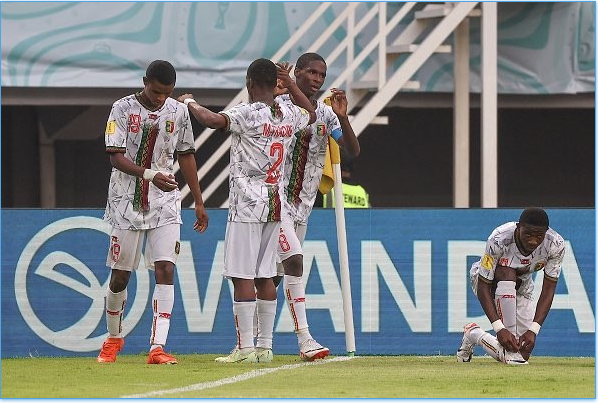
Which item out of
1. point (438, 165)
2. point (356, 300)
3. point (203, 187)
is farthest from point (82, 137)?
point (356, 300)

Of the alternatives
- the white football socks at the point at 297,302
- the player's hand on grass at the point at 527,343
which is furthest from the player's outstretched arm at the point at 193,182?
the player's hand on grass at the point at 527,343

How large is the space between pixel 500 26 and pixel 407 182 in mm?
3389

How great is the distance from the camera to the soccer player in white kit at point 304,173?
33.0 feet

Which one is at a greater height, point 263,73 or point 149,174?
point 263,73

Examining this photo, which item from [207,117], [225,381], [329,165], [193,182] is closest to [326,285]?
[329,165]

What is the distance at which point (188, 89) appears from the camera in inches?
665

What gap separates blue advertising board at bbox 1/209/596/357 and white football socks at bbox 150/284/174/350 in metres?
1.94

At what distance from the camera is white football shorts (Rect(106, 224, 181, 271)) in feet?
31.9

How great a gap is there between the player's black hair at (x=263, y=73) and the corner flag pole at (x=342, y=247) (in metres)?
1.51

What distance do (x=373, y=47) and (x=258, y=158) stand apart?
6.16 metres

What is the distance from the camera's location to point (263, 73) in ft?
31.1

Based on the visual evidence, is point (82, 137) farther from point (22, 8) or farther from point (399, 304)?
point (399, 304)

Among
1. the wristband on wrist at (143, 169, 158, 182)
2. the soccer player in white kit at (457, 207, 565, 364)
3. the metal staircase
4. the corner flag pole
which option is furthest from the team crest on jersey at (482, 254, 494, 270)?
the metal staircase

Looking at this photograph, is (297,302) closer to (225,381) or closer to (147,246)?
(147,246)
